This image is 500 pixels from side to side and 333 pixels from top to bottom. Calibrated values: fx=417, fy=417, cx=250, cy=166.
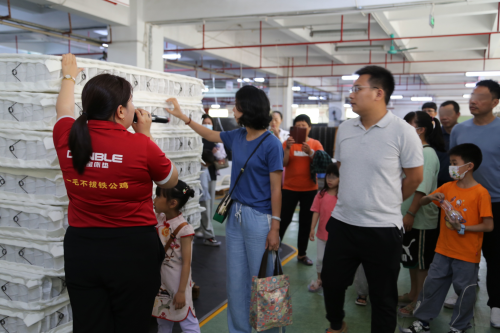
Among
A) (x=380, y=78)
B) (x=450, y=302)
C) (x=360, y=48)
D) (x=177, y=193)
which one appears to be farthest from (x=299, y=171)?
(x=360, y=48)

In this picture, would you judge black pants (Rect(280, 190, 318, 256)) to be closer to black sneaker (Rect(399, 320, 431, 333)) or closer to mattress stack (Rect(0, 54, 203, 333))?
black sneaker (Rect(399, 320, 431, 333))

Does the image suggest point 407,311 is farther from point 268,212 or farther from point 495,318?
point 268,212

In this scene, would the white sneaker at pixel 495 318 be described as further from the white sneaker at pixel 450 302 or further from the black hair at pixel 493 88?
the black hair at pixel 493 88

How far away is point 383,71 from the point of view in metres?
2.20

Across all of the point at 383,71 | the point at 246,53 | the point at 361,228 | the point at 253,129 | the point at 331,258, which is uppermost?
the point at 246,53

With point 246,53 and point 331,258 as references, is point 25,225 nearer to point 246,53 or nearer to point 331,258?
point 331,258

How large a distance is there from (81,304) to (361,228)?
1.38m

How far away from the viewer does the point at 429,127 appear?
308 centimetres

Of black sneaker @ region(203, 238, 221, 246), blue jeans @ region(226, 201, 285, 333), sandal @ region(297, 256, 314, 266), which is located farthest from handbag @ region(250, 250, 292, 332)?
black sneaker @ region(203, 238, 221, 246)

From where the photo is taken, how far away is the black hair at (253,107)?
7.63 feet

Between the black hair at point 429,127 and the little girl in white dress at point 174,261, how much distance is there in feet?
5.86

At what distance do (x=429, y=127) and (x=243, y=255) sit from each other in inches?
67.6

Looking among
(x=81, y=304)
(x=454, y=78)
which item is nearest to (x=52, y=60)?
(x=81, y=304)

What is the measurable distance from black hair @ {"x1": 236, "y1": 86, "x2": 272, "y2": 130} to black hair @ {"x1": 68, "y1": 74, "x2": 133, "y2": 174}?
839mm
